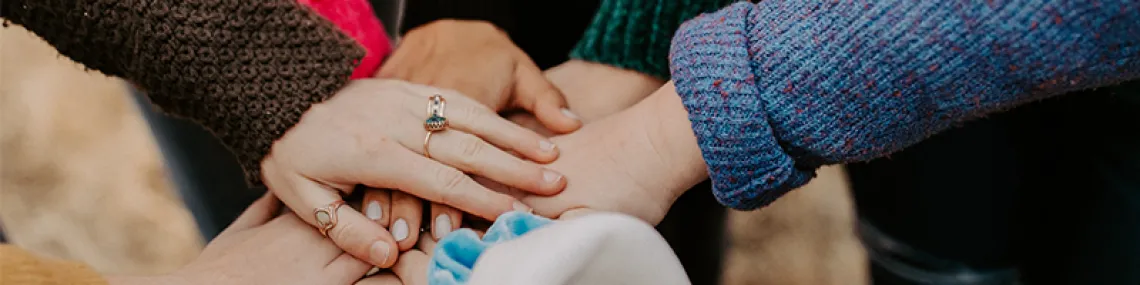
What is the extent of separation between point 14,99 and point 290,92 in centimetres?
146

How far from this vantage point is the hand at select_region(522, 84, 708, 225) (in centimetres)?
53

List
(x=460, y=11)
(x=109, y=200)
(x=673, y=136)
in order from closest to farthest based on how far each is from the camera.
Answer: (x=673, y=136)
(x=460, y=11)
(x=109, y=200)

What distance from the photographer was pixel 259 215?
0.65 metres

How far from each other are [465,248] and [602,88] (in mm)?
284

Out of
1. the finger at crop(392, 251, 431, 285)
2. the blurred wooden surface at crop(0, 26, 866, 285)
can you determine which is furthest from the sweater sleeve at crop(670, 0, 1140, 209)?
the blurred wooden surface at crop(0, 26, 866, 285)

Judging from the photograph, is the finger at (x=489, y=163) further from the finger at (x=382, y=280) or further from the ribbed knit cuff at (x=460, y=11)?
the ribbed knit cuff at (x=460, y=11)

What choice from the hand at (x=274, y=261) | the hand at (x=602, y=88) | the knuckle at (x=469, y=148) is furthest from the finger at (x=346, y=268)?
the hand at (x=602, y=88)

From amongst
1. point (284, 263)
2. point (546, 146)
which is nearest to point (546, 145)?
point (546, 146)

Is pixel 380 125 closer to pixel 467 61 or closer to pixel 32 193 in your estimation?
pixel 467 61

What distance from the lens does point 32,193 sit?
148 cm

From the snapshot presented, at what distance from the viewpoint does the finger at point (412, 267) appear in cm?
56

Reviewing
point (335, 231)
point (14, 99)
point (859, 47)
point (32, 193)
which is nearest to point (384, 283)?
point (335, 231)

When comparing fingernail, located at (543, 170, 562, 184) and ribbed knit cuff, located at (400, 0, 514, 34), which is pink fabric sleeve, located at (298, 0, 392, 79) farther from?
fingernail, located at (543, 170, 562, 184)

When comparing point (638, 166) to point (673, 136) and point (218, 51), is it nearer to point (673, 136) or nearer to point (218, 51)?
point (673, 136)
